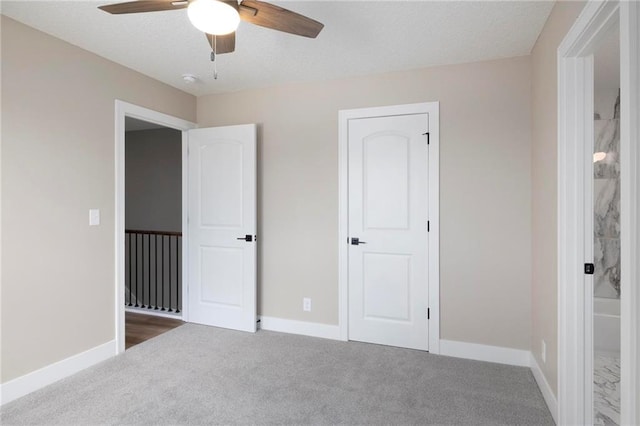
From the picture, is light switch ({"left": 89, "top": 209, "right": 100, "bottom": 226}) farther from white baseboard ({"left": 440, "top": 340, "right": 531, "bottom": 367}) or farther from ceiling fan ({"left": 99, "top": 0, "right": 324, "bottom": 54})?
white baseboard ({"left": 440, "top": 340, "right": 531, "bottom": 367})

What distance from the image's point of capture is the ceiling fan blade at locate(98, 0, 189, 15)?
1624 mm

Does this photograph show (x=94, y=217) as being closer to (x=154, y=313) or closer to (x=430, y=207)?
(x=154, y=313)

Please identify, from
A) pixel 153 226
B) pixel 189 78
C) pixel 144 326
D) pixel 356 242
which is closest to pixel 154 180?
pixel 153 226

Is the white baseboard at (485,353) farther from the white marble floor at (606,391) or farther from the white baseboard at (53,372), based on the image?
the white baseboard at (53,372)

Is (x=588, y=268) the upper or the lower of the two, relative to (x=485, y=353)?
upper

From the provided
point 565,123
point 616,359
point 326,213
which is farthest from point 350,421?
point 616,359

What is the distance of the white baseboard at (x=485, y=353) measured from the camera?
2.79 metres

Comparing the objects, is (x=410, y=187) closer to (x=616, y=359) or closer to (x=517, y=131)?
(x=517, y=131)

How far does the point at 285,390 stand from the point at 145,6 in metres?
2.40

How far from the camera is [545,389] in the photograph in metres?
2.28

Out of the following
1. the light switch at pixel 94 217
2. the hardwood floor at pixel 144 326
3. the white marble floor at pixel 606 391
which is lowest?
the white marble floor at pixel 606 391

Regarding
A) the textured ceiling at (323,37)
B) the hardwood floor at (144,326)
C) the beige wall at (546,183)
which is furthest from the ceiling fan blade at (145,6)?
the hardwood floor at (144,326)

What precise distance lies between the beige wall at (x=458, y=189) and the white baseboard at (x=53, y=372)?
5.27 feet

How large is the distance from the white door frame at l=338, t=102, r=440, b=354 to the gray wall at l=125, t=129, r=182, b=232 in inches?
128
